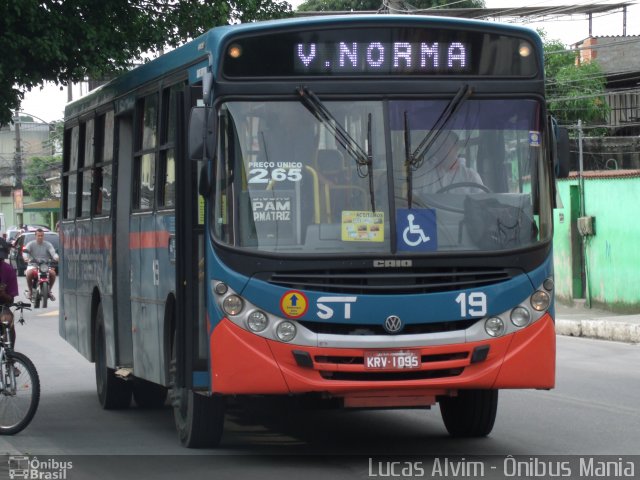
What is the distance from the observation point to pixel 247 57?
342 inches

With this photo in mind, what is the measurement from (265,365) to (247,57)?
2025 mm

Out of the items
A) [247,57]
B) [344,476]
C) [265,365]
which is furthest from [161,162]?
[344,476]

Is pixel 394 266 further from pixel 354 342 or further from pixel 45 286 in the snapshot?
pixel 45 286

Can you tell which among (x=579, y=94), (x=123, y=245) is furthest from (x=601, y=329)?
(x=579, y=94)

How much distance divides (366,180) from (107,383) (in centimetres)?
505

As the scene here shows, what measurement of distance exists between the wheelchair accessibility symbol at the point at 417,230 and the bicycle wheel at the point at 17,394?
3638 millimetres

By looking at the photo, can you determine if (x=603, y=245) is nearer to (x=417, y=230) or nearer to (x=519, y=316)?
(x=519, y=316)

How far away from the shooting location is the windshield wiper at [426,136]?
8594mm

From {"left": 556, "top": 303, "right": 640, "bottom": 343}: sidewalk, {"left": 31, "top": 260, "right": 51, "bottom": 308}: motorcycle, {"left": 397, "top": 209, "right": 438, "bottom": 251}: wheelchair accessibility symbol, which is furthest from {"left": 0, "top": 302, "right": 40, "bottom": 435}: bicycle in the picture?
{"left": 31, "top": 260, "right": 51, "bottom": 308}: motorcycle

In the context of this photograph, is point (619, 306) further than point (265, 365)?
Yes

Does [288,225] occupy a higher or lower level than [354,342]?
higher

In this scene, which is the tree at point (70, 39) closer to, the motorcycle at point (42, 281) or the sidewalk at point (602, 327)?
the sidewalk at point (602, 327)

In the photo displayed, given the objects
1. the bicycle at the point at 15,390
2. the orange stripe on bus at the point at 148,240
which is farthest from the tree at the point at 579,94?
the bicycle at the point at 15,390

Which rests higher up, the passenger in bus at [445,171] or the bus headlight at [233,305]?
the passenger in bus at [445,171]
